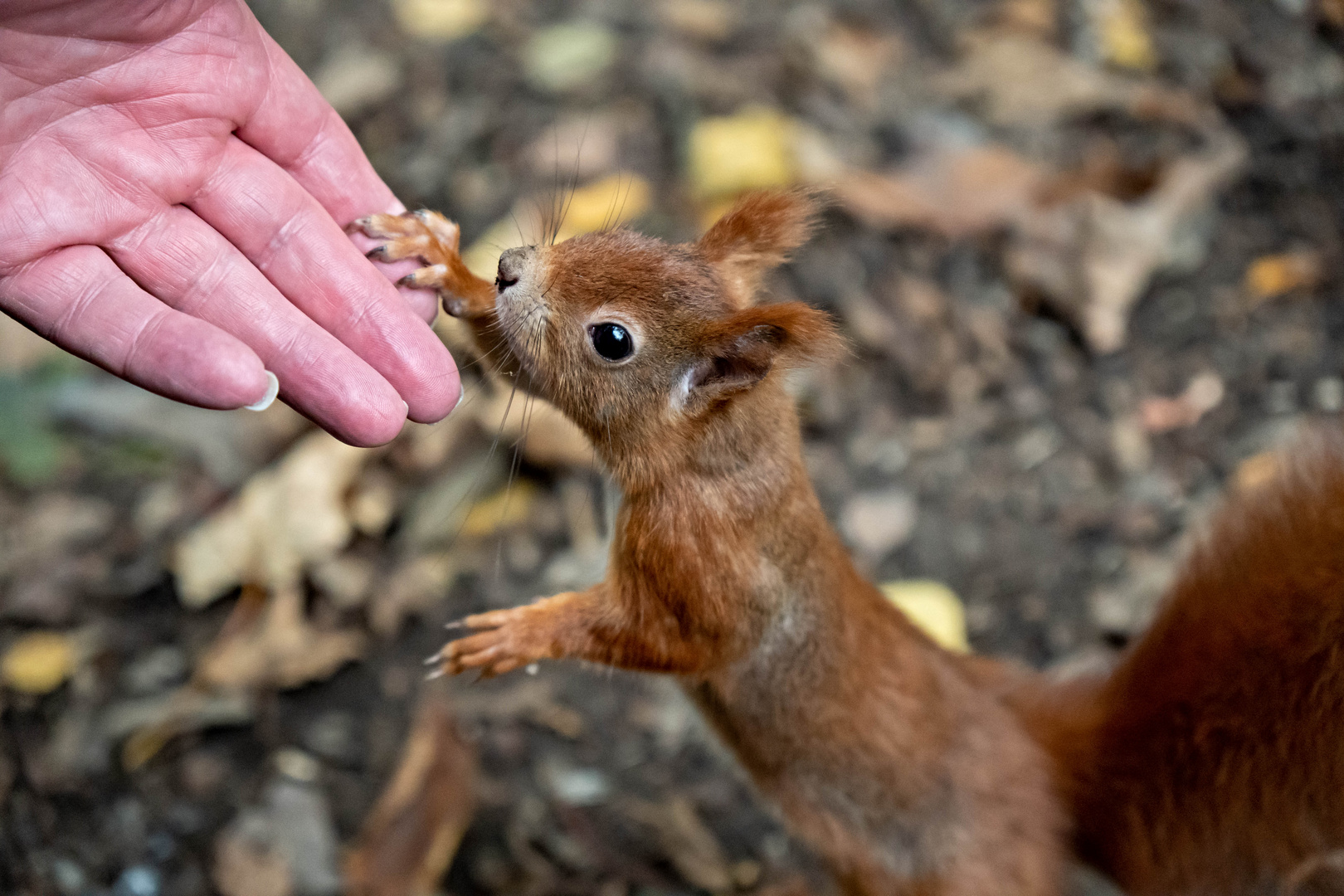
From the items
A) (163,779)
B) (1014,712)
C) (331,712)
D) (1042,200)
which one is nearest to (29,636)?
(163,779)

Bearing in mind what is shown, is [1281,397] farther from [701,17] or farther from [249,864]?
[249,864]

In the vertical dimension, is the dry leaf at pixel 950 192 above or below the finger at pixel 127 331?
below

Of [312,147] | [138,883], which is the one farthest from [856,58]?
[138,883]

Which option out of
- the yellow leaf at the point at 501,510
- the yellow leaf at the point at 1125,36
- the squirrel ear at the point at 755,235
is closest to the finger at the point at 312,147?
the squirrel ear at the point at 755,235

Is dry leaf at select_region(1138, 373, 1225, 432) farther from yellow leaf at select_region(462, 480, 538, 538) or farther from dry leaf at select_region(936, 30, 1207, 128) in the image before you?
yellow leaf at select_region(462, 480, 538, 538)

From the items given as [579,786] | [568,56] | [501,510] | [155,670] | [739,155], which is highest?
[568,56]

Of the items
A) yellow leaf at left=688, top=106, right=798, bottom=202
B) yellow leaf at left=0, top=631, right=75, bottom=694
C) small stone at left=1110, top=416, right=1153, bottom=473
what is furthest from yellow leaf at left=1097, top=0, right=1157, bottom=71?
yellow leaf at left=0, top=631, right=75, bottom=694

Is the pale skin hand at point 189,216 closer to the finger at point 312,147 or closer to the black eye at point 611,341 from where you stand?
the finger at point 312,147
